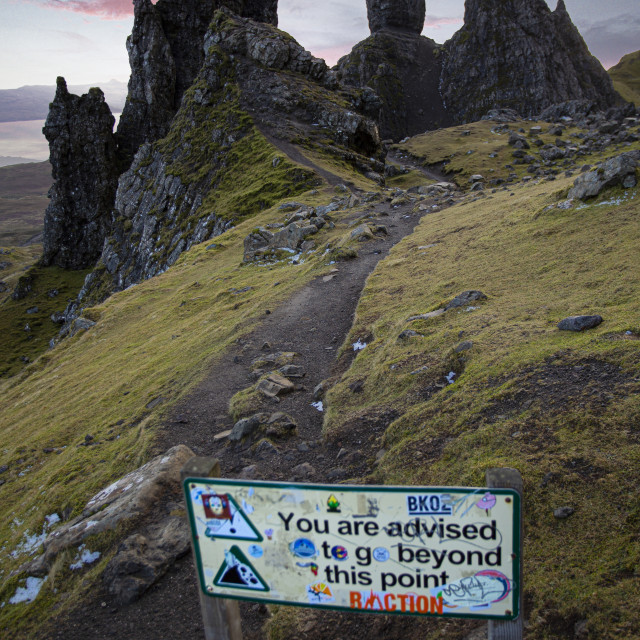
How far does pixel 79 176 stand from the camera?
393ft

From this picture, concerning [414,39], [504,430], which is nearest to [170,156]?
[504,430]

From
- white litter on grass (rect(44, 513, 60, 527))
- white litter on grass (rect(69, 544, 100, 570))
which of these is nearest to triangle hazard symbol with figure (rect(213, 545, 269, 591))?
white litter on grass (rect(69, 544, 100, 570))

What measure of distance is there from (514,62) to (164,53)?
120 m

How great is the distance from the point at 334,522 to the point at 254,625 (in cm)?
358

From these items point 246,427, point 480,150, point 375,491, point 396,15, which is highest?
point 396,15

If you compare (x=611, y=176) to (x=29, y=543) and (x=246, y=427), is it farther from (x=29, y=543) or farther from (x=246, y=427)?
(x=29, y=543)

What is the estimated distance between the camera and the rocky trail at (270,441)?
7055 mm

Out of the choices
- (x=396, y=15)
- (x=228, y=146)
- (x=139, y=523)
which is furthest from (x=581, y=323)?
(x=396, y=15)

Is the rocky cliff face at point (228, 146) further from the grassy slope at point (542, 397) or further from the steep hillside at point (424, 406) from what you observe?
the grassy slope at point (542, 397)

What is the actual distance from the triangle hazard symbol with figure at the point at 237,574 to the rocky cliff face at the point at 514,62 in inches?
7237

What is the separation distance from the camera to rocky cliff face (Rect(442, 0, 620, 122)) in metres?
161

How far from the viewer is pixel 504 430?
26.4 ft

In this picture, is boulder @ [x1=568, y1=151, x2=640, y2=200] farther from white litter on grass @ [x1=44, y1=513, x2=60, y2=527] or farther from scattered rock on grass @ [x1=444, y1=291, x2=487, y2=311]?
white litter on grass @ [x1=44, y1=513, x2=60, y2=527]

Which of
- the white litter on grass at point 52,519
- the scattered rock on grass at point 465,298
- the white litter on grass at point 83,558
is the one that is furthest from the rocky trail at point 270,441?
the scattered rock on grass at point 465,298
